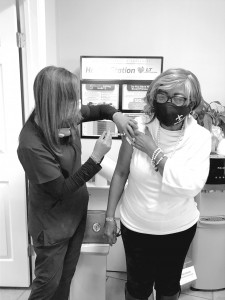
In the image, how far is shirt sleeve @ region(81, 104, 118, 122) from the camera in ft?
4.96

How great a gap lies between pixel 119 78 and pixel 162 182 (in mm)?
1144

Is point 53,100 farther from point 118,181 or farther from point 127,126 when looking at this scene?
point 118,181

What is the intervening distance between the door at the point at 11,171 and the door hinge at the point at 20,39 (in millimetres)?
18

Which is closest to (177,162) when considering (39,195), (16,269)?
(39,195)

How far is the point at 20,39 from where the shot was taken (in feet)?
5.97

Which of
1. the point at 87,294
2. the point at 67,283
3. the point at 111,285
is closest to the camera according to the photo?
the point at 67,283

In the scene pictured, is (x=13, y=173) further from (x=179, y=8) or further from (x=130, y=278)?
(x=179, y=8)

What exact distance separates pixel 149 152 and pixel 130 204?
0.26m

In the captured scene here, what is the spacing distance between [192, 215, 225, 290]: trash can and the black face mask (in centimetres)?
103

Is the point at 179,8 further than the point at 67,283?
Yes

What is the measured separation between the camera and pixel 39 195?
4.22 feet

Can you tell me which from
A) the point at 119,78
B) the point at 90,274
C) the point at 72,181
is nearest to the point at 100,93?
the point at 119,78

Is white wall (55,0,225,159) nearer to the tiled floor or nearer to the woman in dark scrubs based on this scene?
the woman in dark scrubs

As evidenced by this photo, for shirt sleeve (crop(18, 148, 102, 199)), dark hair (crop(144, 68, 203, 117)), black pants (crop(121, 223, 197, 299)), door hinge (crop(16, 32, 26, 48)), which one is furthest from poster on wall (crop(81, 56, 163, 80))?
black pants (crop(121, 223, 197, 299))
